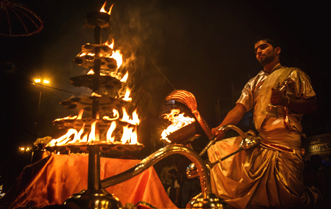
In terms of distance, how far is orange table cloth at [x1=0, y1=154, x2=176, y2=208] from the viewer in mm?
2836

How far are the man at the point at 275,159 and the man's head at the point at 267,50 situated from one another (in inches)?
10.7

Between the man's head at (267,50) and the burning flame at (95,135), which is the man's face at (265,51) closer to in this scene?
the man's head at (267,50)

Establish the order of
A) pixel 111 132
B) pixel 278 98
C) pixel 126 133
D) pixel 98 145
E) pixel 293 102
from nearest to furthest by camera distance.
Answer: pixel 98 145 < pixel 111 132 < pixel 126 133 < pixel 278 98 < pixel 293 102

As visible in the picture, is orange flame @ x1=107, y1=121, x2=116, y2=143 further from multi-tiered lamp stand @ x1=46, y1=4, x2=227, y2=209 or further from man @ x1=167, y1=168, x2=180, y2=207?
man @ x1=167, y1=168, x2=180, y2=207

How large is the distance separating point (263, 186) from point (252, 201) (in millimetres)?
243

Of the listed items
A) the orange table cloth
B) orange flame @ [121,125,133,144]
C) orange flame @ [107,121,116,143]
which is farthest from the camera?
the orange table cloth

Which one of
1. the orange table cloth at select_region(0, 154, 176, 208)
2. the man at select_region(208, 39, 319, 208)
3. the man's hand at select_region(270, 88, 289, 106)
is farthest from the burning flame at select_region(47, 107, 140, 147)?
the man's hand at select_region(270, 88, 289, 106)

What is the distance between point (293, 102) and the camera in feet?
9.75

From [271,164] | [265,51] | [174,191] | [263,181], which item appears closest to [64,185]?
[263,181]

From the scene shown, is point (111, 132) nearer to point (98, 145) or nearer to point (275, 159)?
point (98, 145)

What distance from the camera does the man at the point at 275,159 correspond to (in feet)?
9.41

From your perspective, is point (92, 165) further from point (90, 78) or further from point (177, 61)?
point (177, 61)

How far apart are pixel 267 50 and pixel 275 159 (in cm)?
172

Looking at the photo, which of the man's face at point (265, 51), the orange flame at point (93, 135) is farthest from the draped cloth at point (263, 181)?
the orange flame at point (93, 135)
